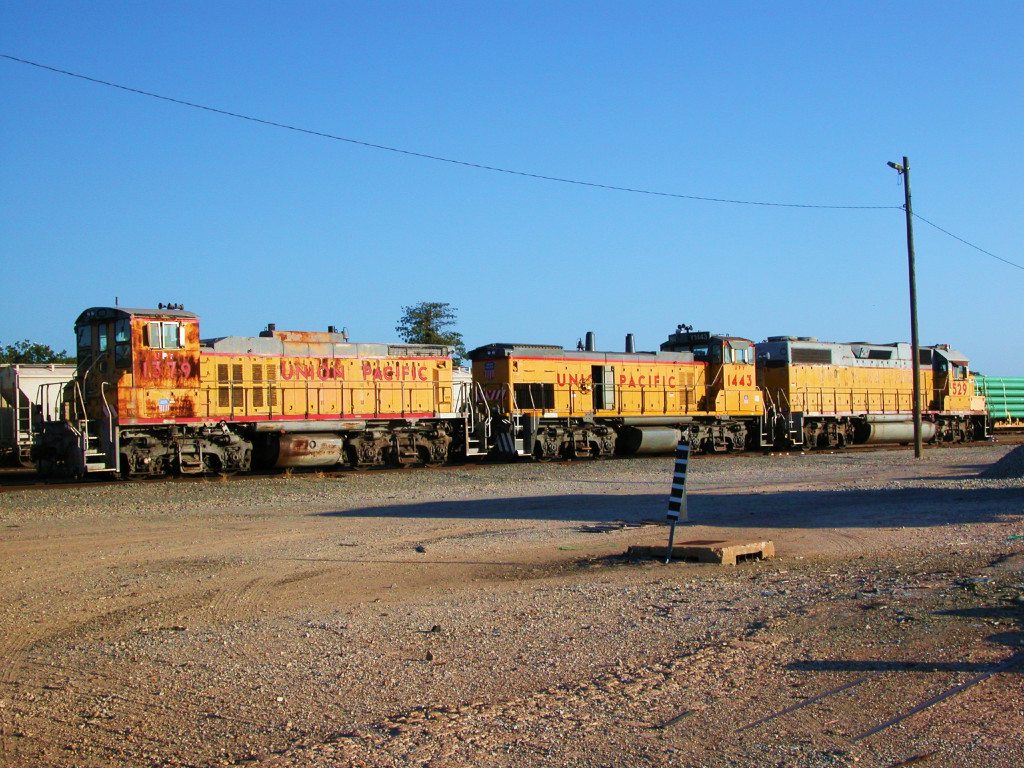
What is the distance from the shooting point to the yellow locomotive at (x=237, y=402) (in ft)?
66.0

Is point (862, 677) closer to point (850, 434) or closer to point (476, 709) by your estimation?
point (476, 709)

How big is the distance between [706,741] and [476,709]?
1.34 m

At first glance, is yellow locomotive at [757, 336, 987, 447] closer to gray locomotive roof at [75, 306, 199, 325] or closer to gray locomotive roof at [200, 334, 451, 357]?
gray locomotive roof at [200, 334, 451, 357]

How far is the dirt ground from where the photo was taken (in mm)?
4934

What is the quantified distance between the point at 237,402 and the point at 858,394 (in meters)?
23.6

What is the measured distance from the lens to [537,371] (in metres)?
27.1

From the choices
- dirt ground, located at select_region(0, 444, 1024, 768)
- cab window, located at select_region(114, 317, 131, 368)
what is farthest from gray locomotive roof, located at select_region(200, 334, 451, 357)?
dirt ground, located at select_region(0, 444, 1024, 768)

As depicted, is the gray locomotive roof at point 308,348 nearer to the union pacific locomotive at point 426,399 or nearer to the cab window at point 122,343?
the union pacific locomotive at point 426,399

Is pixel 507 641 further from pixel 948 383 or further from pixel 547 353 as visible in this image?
pixel 948 383

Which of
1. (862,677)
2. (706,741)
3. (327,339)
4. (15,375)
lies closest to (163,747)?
(706,741)

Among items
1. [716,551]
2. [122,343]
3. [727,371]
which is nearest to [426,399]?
[122,343]

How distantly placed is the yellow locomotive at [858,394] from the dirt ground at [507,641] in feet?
60.7

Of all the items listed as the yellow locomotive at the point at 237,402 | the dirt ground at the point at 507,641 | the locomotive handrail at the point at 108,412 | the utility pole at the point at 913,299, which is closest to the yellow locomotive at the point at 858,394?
the utility pole at the point at 913,299

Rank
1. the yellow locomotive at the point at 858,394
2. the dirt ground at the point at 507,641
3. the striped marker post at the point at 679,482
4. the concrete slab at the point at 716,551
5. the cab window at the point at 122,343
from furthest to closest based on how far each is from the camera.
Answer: the yellow locomotive at the point at 858,394 → the cab window at the point at 122,343 → the striped marker post at the point at 679,482 → the concrete slab at the point at 716,551 → the dirt ground at the point at 507,641
